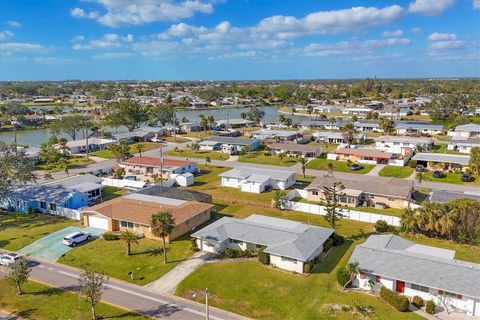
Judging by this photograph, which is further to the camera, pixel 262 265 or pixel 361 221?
pixel 361 221

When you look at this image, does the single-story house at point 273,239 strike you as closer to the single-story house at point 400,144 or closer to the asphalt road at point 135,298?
the asphalt road at point 135,298

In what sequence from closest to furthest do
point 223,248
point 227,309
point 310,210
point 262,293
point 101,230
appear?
point 227,309
point 262,293
point 223,248
point 101,230
point 310,210

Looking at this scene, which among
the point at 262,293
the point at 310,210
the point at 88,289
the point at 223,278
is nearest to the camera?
the point at 88,289

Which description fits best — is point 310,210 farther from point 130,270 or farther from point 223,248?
point 130,270

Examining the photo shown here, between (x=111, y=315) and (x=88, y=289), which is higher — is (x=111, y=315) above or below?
below

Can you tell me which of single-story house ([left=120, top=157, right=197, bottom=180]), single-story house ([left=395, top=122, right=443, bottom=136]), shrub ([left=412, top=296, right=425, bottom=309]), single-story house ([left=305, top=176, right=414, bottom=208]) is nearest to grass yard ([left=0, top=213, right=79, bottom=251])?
single-story house ([left=120, top=157, right=197, bottom=180])

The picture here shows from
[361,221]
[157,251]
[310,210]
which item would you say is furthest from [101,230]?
[361,221]

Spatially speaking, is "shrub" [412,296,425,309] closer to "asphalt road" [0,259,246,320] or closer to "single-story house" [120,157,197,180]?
"asphalt road" [0,259,246,320]
